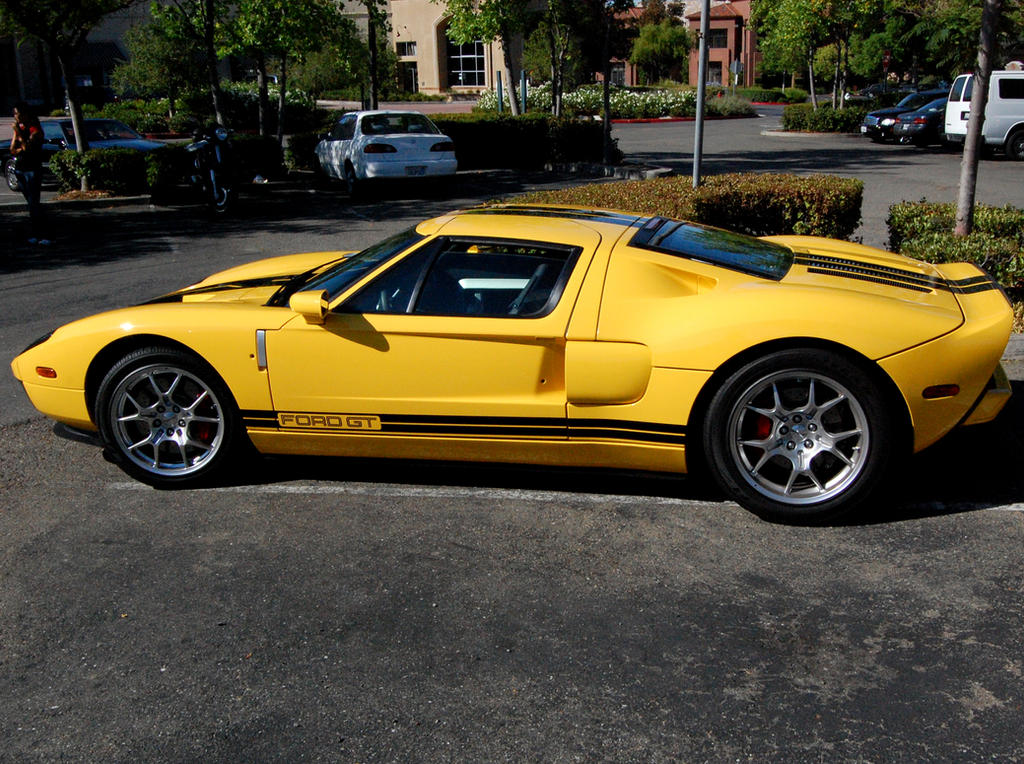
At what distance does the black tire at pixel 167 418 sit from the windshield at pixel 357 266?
0.70 m

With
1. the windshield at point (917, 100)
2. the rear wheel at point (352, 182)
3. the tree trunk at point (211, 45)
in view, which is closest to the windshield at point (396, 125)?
the rear wheel at point (352, 182)

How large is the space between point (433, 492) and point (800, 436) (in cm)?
179

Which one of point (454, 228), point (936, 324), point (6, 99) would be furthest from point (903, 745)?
point (6, 99)

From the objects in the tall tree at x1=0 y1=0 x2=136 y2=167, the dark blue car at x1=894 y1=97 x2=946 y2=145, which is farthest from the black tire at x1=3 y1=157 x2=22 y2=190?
the dark blue car at x1=894 y1=97 x2=946 y2=145

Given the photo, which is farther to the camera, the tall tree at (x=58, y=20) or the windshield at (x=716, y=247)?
the tall tree at (x=58, y=20)

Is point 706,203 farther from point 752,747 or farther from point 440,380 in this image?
point 752,747

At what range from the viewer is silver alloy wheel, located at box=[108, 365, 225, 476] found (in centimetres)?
515

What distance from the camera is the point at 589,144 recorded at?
24.2 metres

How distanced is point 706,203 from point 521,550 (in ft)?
18.9

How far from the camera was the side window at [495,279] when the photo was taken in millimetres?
4766

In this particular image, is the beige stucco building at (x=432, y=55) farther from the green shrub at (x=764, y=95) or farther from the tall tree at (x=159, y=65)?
the tall tree at (x=159, y=65)

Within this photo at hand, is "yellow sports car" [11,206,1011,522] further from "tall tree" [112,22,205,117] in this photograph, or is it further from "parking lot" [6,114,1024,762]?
"tall tree" [112,22,205,117]

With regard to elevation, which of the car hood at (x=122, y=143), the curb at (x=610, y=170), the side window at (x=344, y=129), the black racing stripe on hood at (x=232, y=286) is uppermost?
the side window at (x=344, y=129)

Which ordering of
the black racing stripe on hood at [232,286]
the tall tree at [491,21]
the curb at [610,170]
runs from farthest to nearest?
the tall tree at [491,21]
the curb at [610,170]
the black racing stripe on hood at [232,286]
